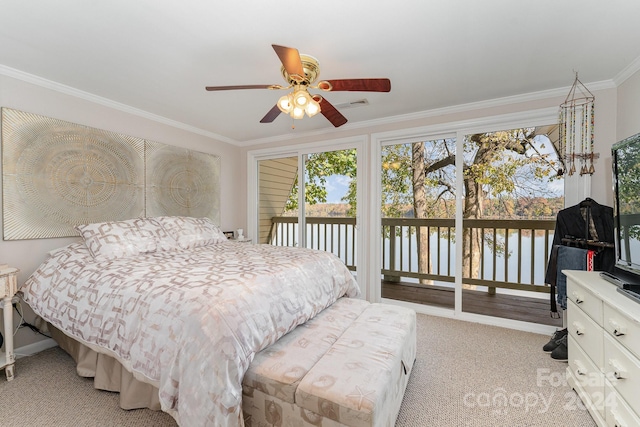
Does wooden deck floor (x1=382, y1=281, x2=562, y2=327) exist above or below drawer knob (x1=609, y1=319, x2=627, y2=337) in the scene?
below

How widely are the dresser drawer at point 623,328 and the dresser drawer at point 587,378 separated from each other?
300mm

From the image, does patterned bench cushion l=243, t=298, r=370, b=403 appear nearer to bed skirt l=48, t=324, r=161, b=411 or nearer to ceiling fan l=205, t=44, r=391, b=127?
bed skirt l=48, t=324, r=161, b=411

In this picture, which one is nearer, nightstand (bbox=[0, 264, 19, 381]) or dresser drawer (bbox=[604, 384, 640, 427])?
dresser drawer (bbox=[604, 384, 640, 427])

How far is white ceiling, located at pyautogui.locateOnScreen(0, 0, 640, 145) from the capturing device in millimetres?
1584

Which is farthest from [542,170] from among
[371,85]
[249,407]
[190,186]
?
[190,186]

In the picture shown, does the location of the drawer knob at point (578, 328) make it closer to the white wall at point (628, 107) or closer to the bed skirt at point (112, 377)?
the white wall at point (628, 107)

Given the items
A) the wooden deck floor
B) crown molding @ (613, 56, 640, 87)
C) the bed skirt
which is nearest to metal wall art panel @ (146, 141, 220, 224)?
the bed skirt

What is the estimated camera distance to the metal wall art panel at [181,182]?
10.8ft

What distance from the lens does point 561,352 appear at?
2.22m

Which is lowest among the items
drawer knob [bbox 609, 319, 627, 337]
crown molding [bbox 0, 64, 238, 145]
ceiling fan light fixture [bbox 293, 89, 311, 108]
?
drawer knob [bbox 609, 319, 627, 337]

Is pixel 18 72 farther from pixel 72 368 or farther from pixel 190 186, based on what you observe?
pixel 72 368

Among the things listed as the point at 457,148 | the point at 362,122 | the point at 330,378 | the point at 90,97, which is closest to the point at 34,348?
the point at 90,97

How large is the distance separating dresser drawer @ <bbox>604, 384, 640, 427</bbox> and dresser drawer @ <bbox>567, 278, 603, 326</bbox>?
13.8 inches

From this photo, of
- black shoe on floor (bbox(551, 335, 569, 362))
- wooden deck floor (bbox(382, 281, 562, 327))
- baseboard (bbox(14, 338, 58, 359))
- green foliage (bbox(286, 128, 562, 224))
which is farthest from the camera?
wooden deck floor (bbox(382, 281, 562, 327))
